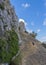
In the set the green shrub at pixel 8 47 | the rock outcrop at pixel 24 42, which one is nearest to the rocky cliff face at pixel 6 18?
the rock outcrop at pixel 24 42

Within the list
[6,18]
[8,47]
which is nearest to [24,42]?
[6,18]

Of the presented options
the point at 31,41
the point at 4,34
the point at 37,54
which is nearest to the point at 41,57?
the point at 37,54

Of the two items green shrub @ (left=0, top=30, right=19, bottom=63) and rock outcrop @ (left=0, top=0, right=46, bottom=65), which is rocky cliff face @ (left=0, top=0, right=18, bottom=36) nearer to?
rock outcrop @ (left=0, top=0, right=46, bottom=65)

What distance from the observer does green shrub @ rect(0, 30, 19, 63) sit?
34719 millimetres

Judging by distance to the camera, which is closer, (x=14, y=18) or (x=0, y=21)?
(x=0, y=21)

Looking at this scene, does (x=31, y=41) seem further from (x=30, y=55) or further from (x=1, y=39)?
(x=1, y=39)

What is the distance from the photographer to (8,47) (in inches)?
1452

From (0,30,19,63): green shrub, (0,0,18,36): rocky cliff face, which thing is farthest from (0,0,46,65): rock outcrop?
(0,30,19,63): green shrub

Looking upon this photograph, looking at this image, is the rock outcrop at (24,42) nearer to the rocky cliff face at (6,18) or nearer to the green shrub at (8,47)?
the rocky cliff face at (6,18)

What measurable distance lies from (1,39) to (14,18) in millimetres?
11014

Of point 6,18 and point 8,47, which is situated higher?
point 6,18

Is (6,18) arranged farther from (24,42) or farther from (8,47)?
(24,42)

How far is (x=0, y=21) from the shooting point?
37469 millimetres

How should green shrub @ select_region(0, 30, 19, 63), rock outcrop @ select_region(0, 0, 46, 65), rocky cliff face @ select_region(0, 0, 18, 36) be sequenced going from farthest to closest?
1. rock outcrop @ select_region(0, 0, 46, 65)
2. rocky cliff face @ select_region(0, 0, 18, 36)
3. green shrub @ select_region(0, 30, 19, 63)
